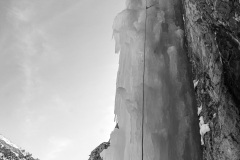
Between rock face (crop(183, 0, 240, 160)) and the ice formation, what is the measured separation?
0.58 metres

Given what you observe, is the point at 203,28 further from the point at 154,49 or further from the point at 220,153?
the point at 220,153

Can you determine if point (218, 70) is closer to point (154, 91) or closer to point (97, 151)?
point (154, 91)

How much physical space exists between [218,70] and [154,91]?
1558 millimetres

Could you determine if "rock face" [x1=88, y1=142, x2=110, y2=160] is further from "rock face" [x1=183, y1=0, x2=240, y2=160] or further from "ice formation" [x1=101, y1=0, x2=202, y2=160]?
"rock face" [x1=183, y1=0, x2=240, y2=160]

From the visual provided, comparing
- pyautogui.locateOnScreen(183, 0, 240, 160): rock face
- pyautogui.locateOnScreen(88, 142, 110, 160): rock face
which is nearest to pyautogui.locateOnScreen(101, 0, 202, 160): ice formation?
pyautogui.locateOnScreen(183, 0, 240, 160): rock face

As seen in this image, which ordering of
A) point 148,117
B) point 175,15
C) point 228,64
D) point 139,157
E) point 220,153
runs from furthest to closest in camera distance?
point 175,15 < point 148,117 < point 139,157 < point 228,64 < point 220,153

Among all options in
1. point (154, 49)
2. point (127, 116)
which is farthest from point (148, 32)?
point (127, 116)

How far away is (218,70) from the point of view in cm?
526

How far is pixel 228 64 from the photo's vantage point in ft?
17.3

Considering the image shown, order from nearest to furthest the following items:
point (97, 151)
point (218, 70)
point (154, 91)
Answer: point (218, 70)
point (154, 91)
point (97, 151)

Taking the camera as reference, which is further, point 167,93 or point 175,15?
point 175,15

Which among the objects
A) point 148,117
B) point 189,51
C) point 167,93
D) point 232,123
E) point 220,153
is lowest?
point 220,153

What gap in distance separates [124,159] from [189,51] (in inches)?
114

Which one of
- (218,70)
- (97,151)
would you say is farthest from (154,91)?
(97,151)
